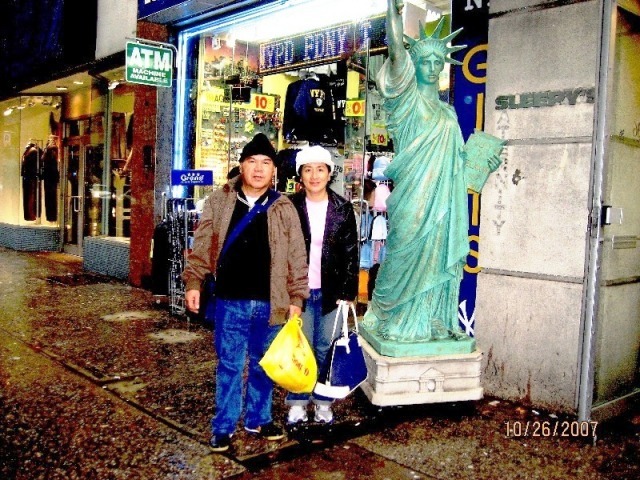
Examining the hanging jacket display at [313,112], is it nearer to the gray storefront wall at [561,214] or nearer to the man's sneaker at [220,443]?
the gray storefront wall at [561,214]

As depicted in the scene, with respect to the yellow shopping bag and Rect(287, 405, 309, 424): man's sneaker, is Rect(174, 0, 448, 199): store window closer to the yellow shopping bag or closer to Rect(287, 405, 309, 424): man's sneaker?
Rect(287, 405, 309, 424): man's sneaker

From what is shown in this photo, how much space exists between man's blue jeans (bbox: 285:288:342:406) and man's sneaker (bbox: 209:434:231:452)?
1.75 feet

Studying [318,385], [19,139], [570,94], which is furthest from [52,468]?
[19,139]

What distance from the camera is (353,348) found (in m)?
3.85

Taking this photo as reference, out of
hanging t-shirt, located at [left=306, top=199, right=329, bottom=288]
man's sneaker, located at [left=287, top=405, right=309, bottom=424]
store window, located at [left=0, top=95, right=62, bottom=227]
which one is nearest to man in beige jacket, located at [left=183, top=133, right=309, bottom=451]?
hanging t-shirt, located at [left=306, top=199, right=329, bottom=288]

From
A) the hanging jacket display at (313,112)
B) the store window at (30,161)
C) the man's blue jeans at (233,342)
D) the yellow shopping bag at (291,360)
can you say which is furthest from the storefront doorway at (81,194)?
the yellow shopping bag at (291,360)

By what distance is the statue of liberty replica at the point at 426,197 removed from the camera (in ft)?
14.2

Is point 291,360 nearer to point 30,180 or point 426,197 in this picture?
point 426,197

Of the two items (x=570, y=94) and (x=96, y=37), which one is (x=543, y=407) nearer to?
→ (x=570, y=94)

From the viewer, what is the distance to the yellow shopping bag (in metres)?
3.45

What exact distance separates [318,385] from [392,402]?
2.17ft
